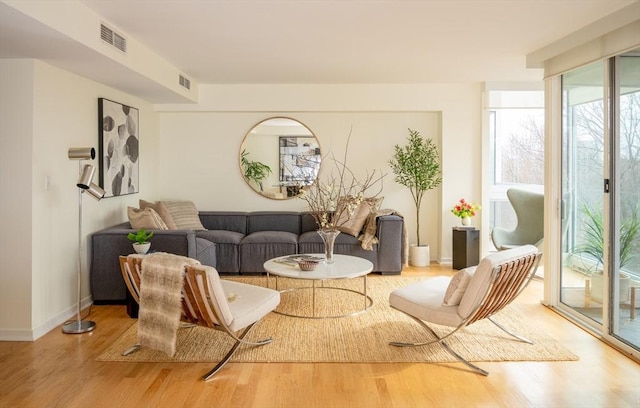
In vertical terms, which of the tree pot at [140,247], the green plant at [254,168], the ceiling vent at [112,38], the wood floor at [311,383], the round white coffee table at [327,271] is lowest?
the wood floor at [311,383]

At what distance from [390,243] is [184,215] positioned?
2548 millimetres

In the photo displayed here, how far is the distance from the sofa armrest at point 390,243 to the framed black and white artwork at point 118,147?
9.67ft

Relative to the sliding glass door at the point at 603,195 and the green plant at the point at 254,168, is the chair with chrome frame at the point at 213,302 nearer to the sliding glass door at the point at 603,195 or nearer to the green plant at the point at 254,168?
the sliding glass door at the point at 603,195

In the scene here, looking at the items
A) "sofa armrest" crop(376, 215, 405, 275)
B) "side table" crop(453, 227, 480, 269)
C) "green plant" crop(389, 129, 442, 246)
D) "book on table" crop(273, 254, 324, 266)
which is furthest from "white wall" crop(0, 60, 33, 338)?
"side table" crop(453, 227, 480, 269)

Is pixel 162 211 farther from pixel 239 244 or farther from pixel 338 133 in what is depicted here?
pixel 338 133

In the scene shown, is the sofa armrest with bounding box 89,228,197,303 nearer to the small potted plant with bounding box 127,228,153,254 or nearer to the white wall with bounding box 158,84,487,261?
the small potted plant with bounding box 127,228,153,254

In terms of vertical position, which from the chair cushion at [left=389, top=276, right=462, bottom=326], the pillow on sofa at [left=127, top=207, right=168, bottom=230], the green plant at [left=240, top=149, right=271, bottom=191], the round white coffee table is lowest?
the chair cushion at [left=389, top=276, right=462, bottom=326]

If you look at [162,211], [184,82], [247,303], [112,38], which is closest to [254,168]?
[184,82]

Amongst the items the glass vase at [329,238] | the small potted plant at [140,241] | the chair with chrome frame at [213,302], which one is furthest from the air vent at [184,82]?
the chair with chrome frame at [213,302]

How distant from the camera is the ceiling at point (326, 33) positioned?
3.45 meters

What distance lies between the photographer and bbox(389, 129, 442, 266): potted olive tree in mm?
6410

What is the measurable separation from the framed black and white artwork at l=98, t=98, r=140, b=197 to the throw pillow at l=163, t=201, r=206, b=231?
19.2 inches

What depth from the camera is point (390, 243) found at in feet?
19.7

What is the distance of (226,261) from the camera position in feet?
19.5
